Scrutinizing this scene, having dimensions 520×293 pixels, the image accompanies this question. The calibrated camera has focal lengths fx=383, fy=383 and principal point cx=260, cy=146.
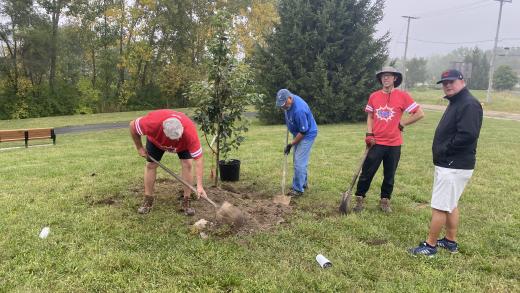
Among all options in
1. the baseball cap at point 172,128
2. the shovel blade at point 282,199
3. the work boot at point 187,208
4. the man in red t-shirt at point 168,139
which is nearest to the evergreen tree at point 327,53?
the shovel blade at point 282,199

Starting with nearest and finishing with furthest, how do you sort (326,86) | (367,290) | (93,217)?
(367,290) < (93,217) < (326,86)

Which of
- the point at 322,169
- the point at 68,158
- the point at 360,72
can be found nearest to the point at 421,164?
the point at 322,169

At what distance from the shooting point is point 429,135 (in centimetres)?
1330

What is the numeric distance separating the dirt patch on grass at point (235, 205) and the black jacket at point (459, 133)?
6.74 feet

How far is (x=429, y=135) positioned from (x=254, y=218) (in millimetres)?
10436

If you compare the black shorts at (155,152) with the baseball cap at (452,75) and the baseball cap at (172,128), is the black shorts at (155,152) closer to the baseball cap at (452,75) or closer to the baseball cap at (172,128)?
the baseball cap at (172,128)

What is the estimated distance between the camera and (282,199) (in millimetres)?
5562

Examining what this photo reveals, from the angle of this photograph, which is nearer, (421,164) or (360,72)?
(421,164)

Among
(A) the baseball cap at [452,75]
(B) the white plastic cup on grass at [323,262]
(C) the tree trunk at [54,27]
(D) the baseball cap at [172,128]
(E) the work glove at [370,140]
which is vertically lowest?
(B) the white plastic cup on grass at [323,262]

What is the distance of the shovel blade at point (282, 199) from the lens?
18.1 feet

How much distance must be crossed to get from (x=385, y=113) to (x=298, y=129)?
136 centimetres

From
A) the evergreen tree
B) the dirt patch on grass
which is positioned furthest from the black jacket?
the evergreen tree

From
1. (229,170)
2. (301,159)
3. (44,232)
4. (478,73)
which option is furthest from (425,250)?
(478,73)

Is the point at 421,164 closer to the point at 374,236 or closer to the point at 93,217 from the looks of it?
the point at 374,236
